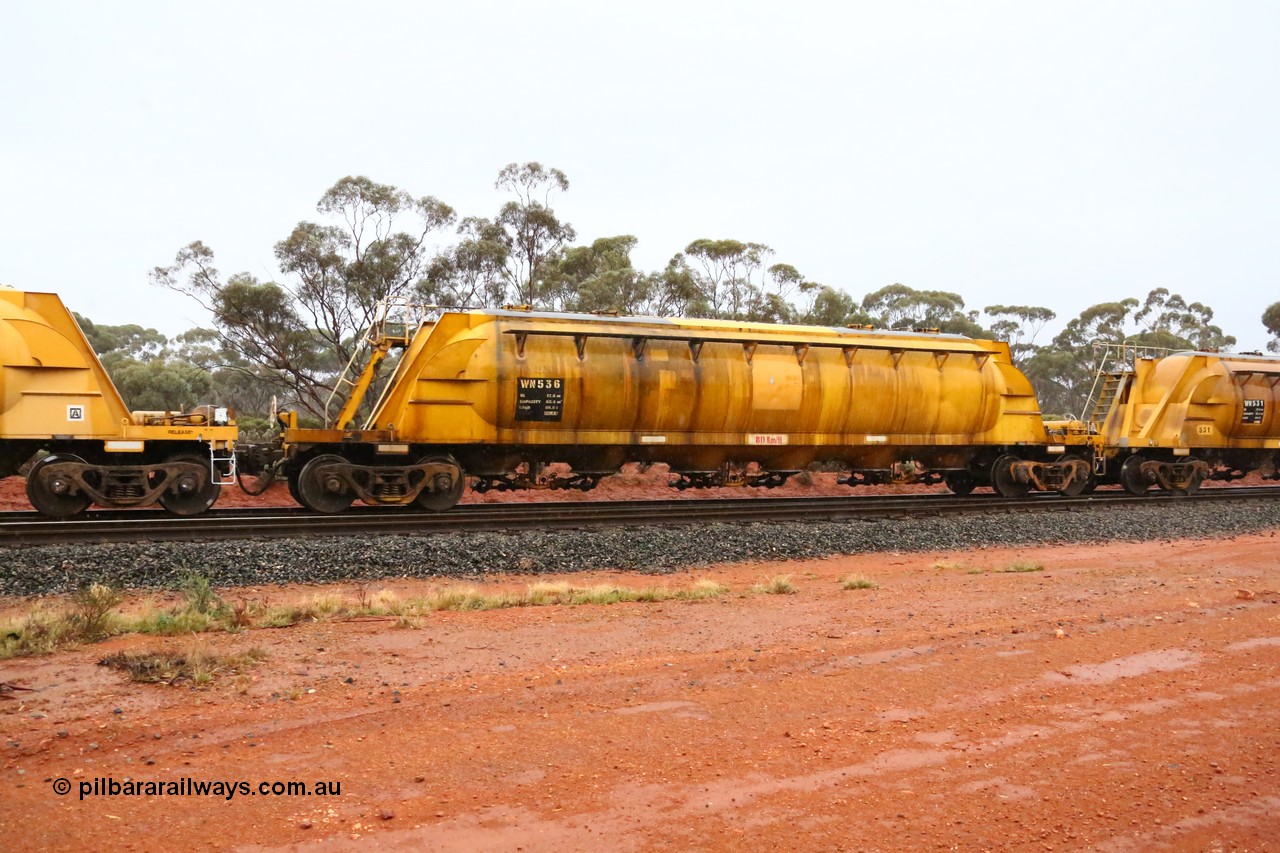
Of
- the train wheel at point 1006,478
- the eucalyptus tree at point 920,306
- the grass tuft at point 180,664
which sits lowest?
the grass tuft at point 180,664

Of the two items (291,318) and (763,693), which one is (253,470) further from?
(291,318)

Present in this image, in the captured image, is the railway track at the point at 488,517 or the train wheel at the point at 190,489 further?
the train wheel at the point at 190,489

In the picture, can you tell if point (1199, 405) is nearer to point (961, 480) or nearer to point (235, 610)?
point (961, 480)

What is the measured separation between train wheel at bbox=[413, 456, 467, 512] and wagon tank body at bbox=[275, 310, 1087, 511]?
0.02m

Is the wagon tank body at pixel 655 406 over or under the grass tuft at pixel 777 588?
over

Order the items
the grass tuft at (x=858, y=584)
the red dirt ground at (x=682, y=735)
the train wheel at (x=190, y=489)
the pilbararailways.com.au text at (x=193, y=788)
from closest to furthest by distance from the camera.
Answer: the red dirt ground at (x=682, y=735), the pilbararailways.com.au text at (x=193, y=788), the grass tuft at (x=858, y=584), the train wheel at (x=190, y=489)

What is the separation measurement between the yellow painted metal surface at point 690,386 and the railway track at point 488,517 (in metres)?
1.20

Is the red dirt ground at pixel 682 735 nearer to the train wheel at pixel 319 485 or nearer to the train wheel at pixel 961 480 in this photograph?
the train wheel at pixel 319 485

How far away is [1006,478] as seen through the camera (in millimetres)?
19094

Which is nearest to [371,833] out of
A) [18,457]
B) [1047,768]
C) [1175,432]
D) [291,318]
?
[1047,768]

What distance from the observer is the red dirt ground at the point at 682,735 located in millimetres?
4293

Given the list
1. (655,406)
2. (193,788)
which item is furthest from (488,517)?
(193,788)

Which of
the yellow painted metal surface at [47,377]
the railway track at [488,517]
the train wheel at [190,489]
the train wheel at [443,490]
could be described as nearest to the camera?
the railway track at [488,517]

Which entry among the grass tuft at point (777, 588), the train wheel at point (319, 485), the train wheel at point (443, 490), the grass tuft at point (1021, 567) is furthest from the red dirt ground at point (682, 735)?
the train wheel at point (443, 490)
